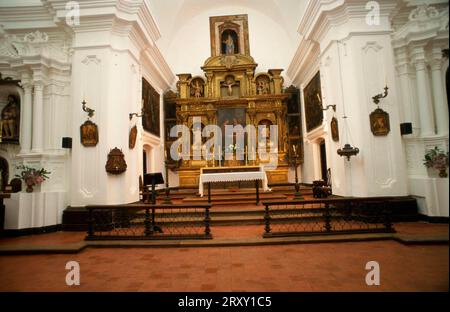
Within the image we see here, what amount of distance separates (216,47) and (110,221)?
405 inches

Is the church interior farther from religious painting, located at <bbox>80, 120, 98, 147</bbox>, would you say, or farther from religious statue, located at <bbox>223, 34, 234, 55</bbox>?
religious statue, located at <bbox>223, 34, 234, 55</bbox>

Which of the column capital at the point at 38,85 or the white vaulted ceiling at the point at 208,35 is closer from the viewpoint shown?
the column capital at the point at 38,85

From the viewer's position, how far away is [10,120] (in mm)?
6586

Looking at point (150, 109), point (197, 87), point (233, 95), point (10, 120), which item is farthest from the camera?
point (197, 87)

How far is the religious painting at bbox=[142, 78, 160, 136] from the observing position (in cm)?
894

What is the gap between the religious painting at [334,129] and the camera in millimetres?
6619

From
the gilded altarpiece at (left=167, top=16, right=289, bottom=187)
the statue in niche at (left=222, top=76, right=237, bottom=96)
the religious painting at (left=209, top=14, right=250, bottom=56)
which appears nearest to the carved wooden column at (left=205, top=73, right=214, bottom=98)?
the gilded altarpiece at (left=167, top=16, right=289, bottom=187)

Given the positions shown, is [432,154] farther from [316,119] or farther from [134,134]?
[316,119]

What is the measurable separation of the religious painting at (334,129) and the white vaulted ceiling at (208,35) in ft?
22.3

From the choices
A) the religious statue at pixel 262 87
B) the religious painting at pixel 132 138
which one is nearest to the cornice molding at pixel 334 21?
the religious statue at pixel 262 87

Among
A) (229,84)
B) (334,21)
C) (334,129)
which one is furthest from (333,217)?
(229,84)

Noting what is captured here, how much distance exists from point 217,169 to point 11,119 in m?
6.12

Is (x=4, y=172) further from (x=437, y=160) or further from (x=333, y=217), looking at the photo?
(x=437, y=160)

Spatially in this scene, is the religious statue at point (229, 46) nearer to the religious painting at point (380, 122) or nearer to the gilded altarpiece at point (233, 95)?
the gilded altarpiece at point (233, 95)
